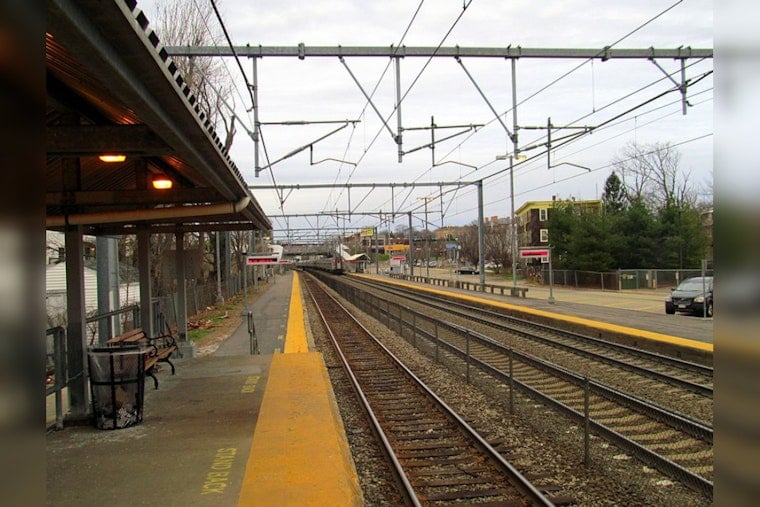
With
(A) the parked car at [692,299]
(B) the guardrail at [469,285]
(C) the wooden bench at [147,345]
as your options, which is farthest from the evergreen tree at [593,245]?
(C) the wooden bench at [147,345]

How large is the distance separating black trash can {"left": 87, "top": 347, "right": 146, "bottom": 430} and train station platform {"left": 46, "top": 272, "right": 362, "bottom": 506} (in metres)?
0.15

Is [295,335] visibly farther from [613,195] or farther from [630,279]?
[613,195]

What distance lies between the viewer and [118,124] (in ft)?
20.6

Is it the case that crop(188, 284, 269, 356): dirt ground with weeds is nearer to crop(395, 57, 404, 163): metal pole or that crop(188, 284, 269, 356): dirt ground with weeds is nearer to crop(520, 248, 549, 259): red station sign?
crop(395, 57, 404, 163): metal pole

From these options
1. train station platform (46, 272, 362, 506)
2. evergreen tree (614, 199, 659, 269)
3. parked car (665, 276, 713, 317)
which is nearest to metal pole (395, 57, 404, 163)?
train station platform (46, 272, 362, 506)

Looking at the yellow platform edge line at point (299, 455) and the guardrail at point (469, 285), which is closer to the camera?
the yellow platform edge line at point (299, 455)


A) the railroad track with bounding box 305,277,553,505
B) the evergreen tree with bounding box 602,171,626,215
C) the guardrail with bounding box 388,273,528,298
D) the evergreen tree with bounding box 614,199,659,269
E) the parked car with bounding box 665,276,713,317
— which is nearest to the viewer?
the railroad track with bounding box 305,277,553,505

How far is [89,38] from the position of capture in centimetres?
292

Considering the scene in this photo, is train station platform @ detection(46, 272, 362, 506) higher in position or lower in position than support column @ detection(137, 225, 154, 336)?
lower

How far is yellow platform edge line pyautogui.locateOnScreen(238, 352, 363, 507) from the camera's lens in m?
4.86

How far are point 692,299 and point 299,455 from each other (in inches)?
761

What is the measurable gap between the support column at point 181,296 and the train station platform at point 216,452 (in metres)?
3.00

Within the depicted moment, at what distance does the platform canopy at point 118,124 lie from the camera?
10.0 ft

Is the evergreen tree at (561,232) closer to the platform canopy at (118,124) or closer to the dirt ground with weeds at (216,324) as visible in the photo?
the dirt ground with weeds at (216,324)
